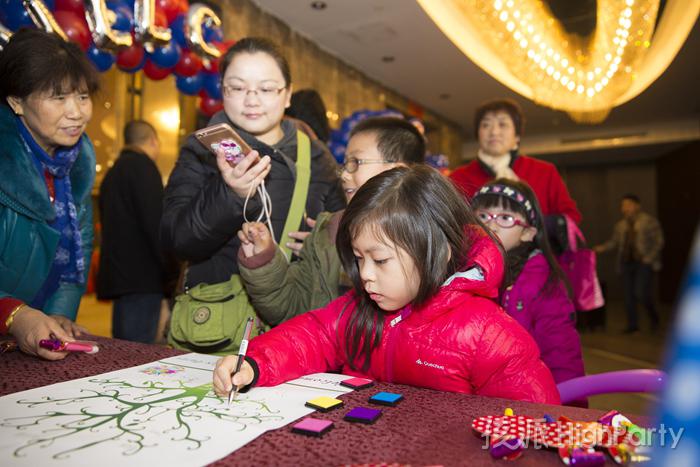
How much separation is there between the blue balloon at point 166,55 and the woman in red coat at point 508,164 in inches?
70.7

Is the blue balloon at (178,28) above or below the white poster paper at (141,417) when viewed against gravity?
above

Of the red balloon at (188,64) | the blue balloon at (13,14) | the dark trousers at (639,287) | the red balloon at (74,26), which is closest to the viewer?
the blue balloon at (13,14)

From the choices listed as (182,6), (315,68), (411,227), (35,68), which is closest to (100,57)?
(182,6)

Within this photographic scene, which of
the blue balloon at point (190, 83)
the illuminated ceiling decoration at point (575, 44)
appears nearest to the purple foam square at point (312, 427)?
the illuminated ceiling decoration at point (575, 44)

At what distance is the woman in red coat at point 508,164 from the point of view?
2.51m

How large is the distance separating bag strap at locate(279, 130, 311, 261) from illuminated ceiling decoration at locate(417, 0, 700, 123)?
0.80 metres

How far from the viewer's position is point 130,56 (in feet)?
9.43

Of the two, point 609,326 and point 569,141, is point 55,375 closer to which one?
point 609,326

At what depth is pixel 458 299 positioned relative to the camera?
1032mm

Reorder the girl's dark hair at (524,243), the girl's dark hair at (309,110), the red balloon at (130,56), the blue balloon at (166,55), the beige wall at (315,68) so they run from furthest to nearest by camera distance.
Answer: the beige wall at (315,68)
the blue balloon at (166,55)
the red balloon at (130,56)
the girl's dark hair at (309,110)
the girl's dark hair at (524,243)

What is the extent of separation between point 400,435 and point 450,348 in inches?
14.1

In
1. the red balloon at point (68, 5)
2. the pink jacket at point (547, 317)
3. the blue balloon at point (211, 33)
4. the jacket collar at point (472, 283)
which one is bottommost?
the pink jacket at point (547, 317)

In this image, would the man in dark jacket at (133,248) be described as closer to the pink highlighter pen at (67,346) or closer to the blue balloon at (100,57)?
the blue balloon at (100,57)

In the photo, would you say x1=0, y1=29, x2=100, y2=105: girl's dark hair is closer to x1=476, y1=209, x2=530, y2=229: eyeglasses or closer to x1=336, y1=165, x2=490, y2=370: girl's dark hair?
x1=336, y1=165, x2=490, y2=370: girl's dark hair
